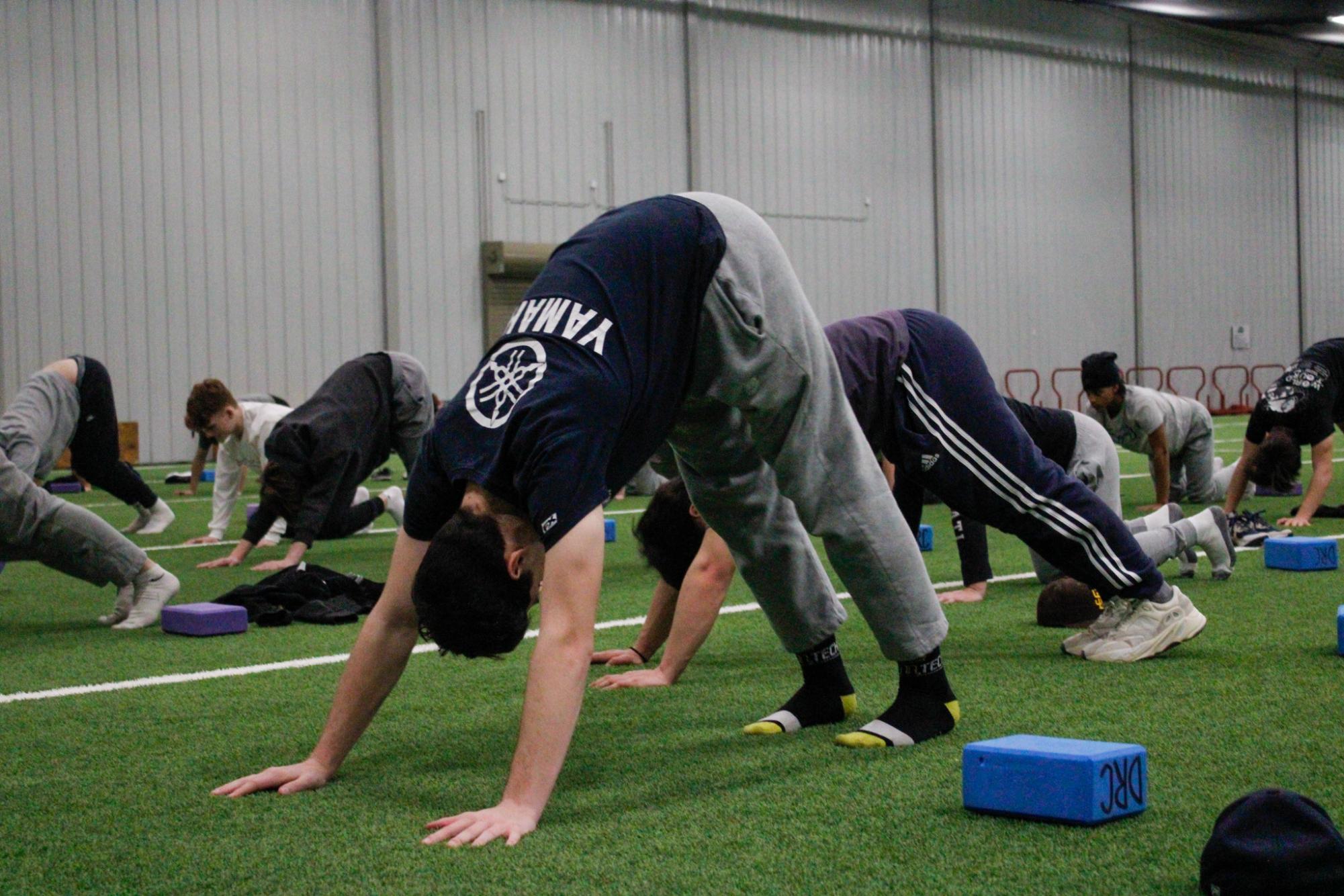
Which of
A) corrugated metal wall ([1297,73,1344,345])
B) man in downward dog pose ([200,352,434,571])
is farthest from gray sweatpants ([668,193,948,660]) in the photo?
corrugated metal wall ([1297,73,1344,345])

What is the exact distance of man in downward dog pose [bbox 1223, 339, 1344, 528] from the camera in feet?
26.4

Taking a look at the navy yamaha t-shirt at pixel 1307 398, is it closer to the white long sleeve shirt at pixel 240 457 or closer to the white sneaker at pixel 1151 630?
the white sneaker at pixel 1151 630

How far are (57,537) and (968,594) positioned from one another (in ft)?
11.2

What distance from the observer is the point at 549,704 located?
2666 millimetres

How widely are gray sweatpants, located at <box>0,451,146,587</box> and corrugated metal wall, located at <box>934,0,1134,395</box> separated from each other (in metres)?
18.1

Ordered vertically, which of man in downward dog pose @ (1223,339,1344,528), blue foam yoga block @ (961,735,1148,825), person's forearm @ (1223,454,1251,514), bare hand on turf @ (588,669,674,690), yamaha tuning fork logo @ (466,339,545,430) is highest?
yamaha tuning fork logo @ (466,339,545,430)

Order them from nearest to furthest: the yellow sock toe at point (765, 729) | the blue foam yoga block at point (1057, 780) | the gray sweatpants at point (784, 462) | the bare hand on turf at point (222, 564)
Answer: the blue foam yoga block at point (1057, 780), the gray sweatpants at point (784, 462), the yellow sock toe at point (765, 729), the bare hand on turf at point (222, 564)

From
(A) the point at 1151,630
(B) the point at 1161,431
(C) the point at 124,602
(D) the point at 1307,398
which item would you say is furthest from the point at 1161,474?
(C) the point at 124,602

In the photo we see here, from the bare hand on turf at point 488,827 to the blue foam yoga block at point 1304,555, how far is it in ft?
15.8

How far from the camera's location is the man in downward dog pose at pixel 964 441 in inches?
148

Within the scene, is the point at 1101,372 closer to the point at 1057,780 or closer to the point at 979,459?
the point at 979,459

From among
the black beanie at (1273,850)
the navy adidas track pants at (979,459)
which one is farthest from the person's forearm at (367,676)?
the black beanie at (1273,850)

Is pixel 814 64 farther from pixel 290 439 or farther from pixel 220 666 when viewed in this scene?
pixel 220 666

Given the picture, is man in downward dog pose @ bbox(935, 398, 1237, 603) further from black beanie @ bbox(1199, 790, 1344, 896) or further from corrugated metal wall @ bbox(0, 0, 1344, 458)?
corrugated metal wall @ bbox(0, 0, 1344, 458)
